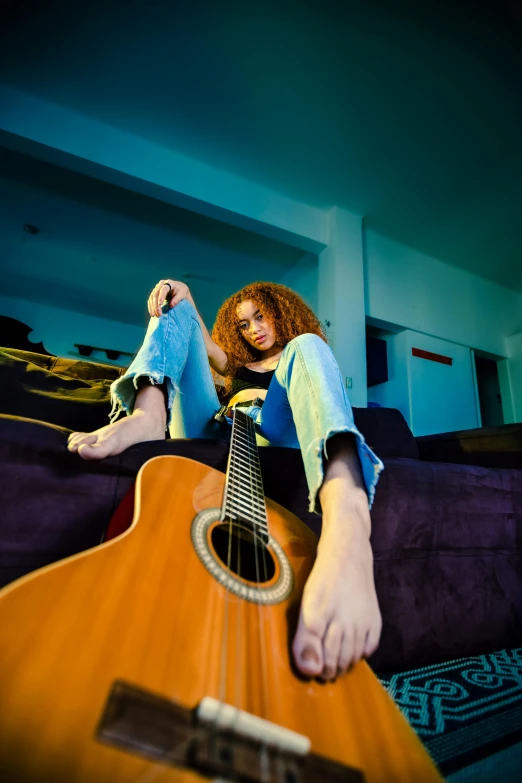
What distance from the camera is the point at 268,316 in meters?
1.64

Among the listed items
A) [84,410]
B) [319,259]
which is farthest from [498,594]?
[319,259]

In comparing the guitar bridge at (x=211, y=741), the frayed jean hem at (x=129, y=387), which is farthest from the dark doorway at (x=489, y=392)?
the guitar bridge at (x=211, y=741)

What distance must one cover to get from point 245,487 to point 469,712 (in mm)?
442

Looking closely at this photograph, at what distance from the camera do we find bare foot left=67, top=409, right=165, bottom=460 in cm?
56

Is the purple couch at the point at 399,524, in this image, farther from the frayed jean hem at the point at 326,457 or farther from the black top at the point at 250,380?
the black top at the point at 250,380

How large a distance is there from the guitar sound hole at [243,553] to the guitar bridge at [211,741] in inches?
6.8

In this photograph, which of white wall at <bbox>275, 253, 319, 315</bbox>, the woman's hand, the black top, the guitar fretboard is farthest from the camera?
white wall at <bbox>275, 253, 319, 315</bbox>

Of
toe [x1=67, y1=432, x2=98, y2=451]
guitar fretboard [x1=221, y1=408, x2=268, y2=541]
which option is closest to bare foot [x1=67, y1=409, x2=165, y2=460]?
toe [x1=67, y1=432, x2=98, y2=451]

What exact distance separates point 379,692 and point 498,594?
573 mm

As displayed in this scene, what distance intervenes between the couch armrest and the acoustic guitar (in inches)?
38.5

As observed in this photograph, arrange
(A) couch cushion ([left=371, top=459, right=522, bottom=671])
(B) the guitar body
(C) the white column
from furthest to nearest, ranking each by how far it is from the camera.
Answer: (C) the white column → (A) couch cushion ([left=371, top=459, right=522, bottom=671]) → (B) the guitar body

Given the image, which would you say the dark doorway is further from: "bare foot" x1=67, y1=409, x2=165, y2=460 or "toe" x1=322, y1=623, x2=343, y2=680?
"toe" x1=322, y1=623, x2=343, y2=680

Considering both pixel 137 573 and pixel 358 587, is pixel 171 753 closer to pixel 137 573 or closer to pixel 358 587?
pixel 137 573

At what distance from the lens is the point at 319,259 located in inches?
124
